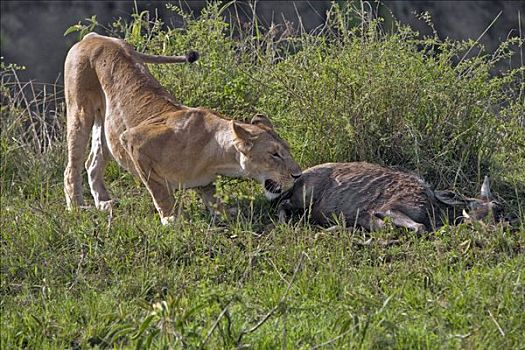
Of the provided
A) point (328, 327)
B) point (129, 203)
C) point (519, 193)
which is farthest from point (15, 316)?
point (519, 193)

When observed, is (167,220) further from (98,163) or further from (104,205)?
(98,163)

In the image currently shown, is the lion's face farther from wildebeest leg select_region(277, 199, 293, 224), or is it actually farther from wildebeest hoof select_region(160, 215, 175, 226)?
wildebeest hoof select_region(160, 215, 175, 226)

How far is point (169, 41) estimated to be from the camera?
9.42 meters

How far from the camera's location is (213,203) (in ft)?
25.6

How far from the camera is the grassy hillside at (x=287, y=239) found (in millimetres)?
5770

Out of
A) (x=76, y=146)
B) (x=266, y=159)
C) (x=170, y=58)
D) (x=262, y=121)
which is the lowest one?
(x=76, y=146)

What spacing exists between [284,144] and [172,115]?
2.56 ft

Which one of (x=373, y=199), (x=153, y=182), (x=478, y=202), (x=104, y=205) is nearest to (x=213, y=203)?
(x=153, y=182)

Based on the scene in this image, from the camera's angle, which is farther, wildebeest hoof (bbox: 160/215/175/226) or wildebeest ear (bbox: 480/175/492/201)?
wildebeest ear (bbox: 480/175/492/201)

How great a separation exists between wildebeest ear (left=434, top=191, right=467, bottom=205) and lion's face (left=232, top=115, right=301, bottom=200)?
925 mm

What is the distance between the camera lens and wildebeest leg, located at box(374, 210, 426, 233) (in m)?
7.18

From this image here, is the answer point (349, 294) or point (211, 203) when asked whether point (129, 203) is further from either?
point (349, 294)

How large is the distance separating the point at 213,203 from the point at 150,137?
1.95ft

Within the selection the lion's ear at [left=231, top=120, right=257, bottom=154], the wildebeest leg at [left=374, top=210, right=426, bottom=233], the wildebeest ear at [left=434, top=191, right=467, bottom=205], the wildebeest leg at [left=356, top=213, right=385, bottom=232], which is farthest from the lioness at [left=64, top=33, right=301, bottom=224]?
the wildebeest ear at [left=434, top=191, right=467, bottom=205]
